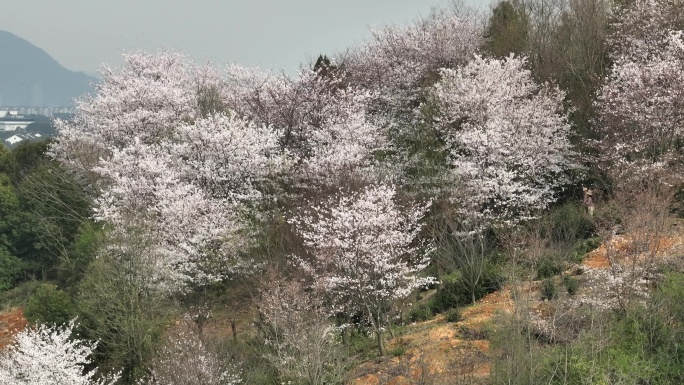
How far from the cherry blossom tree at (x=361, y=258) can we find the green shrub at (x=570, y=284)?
4639mm

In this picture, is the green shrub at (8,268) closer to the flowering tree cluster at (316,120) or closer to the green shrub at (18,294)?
the green shrub at (18,294)

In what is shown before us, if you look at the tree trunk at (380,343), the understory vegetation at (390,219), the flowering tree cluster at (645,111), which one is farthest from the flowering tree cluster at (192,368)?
the flowering tree cluster at (645,111)

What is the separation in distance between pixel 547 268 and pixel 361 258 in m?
7.14

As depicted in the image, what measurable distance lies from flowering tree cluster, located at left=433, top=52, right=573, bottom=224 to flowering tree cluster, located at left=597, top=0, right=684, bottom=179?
7.94 ft

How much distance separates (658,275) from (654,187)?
3.49 metres

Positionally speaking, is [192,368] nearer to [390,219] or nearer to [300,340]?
[300,340]

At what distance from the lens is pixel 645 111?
23688 millimetres

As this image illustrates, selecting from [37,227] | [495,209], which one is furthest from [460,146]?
[37,227]

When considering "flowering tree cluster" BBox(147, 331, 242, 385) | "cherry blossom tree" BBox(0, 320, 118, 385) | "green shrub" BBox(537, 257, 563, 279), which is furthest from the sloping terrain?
"cherry blossom tree" BBox(0, 320, 118, 385)

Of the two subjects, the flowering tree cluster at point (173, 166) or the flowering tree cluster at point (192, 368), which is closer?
the flowering tree cluster at point (192, 368)

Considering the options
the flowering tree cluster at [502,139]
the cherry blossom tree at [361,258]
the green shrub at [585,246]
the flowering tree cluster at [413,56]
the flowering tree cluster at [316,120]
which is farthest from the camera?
the flowering tree cluster at [413,56]

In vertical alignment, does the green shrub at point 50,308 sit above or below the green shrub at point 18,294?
above

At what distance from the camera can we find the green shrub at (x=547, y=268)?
20.7 metres

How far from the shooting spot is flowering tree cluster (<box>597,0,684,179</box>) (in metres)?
22.6
